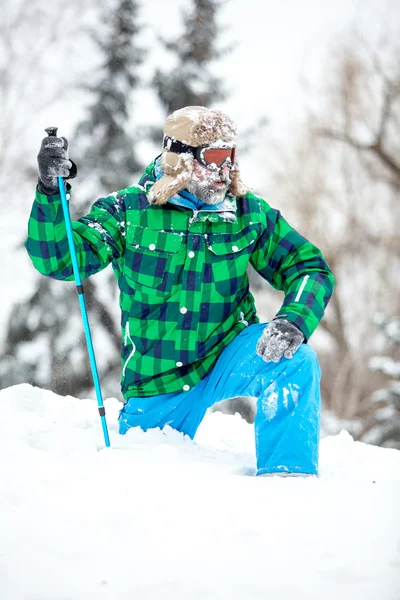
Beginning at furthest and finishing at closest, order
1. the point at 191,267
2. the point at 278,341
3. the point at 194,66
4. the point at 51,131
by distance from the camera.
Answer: the point at 194,66 → the point at 191,267 → the point at 51,131 → the point at 278,341

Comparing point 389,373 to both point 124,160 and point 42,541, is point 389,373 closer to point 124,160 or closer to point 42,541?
point 124,160

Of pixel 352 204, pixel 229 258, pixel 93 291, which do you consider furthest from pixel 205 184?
pixel 352 204

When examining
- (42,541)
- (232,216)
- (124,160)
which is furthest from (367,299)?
(42,541)

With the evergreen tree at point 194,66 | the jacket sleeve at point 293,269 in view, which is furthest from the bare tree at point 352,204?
the jacket sleeve at point 293,269

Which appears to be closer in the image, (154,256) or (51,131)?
(51,131)

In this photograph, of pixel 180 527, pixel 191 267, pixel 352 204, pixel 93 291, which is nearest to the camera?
pixel 180 527

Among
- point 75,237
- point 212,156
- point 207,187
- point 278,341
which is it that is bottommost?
point 278,341

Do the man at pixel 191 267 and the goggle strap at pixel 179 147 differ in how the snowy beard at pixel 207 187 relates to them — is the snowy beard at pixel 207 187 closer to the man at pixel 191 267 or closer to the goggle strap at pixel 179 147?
the man at pixel 191 267

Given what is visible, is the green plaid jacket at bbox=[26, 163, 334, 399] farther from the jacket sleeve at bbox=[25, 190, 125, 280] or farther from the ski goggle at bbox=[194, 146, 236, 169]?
the ski goggle at bbox=[194, 146, 236, 169]

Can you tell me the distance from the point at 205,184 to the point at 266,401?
3.82 feet

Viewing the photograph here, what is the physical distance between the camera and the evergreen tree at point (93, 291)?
32.8ft

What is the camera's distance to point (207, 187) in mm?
3182

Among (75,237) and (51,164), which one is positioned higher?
(51,164)

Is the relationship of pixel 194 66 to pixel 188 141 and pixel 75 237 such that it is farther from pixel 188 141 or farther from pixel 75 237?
pixel 75 237
